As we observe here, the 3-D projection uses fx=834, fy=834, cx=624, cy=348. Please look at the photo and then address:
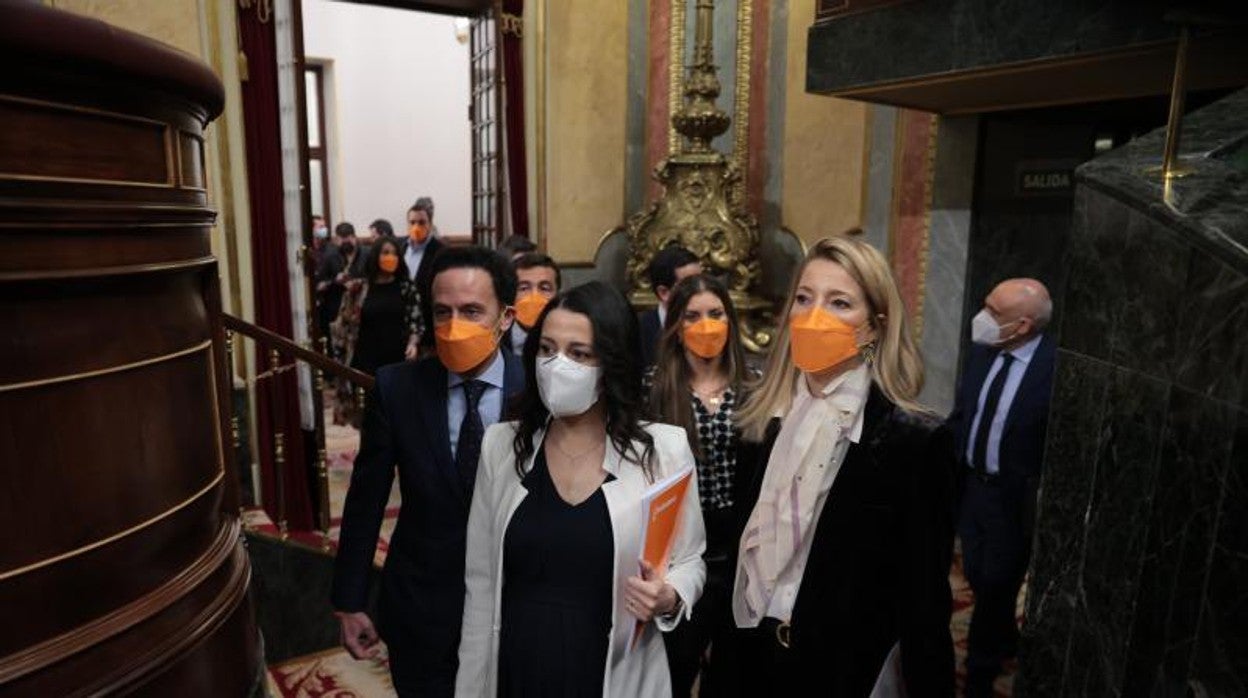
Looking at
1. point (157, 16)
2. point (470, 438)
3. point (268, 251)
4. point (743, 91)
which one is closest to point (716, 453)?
point (470, 438)

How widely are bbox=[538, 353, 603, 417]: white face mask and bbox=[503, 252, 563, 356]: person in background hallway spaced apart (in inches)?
79.2

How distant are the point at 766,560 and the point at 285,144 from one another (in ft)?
14.0

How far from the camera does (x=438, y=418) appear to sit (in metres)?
1.96

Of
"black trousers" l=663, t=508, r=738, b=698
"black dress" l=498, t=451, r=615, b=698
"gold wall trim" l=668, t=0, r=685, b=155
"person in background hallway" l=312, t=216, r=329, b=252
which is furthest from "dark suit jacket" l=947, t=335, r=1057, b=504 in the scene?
"person in background hallway" l=312, t=216, r=329, b=252

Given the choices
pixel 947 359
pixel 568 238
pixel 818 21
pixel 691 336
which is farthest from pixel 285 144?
pixel 947 359

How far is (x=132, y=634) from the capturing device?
168 centimetres

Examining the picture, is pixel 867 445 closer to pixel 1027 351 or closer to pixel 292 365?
pixel 1027 351

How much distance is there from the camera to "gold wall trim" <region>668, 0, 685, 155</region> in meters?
6.21

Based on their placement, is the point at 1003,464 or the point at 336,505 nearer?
the point at 1003,464

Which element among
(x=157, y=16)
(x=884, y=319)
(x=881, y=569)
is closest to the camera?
(x=881, y=569)

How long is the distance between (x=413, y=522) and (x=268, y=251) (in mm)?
3521

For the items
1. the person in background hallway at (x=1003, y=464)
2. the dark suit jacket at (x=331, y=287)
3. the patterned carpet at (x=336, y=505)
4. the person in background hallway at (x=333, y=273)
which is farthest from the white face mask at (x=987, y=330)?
the dark suit jacket at (x=331, y=287)

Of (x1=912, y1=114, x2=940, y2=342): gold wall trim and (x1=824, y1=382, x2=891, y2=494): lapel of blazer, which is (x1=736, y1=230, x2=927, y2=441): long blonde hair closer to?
(x1=824, y1=382, x2=891, y2=494): lapel of blazer

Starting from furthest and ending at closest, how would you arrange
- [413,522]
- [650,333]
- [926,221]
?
[926,221] → [650,333] → [413,522]
